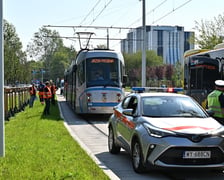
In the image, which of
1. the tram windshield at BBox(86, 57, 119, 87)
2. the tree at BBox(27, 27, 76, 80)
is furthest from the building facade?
the tram windshield at BBox(86, 57, 119, 87)

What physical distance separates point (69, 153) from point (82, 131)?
6.13 meters

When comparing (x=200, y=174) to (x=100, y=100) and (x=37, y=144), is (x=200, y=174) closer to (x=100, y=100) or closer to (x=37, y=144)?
(x=37, y=144)

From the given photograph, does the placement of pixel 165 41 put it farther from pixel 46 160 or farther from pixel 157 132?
pixel 157 132

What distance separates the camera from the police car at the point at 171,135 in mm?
7023

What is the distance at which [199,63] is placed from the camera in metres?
16.4

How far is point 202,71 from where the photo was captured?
15867 mm

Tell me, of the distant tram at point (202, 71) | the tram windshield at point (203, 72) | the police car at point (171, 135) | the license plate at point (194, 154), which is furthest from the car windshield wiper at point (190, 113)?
the tram windshield at point (203, 72)

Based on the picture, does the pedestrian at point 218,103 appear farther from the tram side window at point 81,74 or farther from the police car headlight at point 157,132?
the tram side window at point 81,74

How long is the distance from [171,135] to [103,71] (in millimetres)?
13034

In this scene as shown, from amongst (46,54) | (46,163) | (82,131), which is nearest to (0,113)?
(46,163)

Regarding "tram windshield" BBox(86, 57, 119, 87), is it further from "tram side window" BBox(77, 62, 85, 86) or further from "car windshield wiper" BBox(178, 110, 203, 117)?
"car windshield wiper" BBox(178, 110, 203, 117)

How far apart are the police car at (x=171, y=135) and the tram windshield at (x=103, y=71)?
11.0 m

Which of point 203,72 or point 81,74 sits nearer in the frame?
point 203,72

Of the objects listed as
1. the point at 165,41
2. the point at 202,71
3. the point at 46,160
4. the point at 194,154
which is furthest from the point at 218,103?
the point at 165,41
